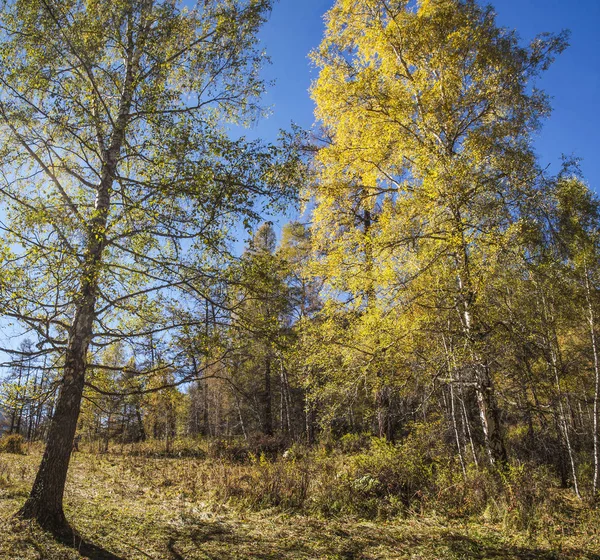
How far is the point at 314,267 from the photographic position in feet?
23.4

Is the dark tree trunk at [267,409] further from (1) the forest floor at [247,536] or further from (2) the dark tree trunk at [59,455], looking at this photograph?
(2) the dark tree trunk at [59,455]

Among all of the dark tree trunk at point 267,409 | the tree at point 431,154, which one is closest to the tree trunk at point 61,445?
the tree at point 431,154

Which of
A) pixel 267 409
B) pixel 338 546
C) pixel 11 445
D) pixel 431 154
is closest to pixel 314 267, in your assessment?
pixel 431 154

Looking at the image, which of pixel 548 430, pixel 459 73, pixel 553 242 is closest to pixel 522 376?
pixel 553 242

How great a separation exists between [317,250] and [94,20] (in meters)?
5.76

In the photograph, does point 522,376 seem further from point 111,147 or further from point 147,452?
point 147,452

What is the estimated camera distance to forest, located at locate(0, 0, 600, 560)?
15.0 ft

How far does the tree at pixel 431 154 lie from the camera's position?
602 centimetres

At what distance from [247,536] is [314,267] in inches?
170

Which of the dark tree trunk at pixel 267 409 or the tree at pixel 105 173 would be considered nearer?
the tree at pixel 105 173

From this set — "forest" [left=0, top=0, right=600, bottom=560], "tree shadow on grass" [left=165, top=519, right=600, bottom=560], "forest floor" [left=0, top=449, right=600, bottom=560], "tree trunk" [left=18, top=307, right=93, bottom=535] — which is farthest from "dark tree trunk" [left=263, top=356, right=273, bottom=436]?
"tree trunk" [left=18, top=307, right=93, bottom=535]

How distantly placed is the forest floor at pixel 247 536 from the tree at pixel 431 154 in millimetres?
Result: 1626

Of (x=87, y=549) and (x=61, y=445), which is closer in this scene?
(x=87, y=549)

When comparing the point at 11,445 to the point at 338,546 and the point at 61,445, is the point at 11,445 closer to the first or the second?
the point at 61,445
